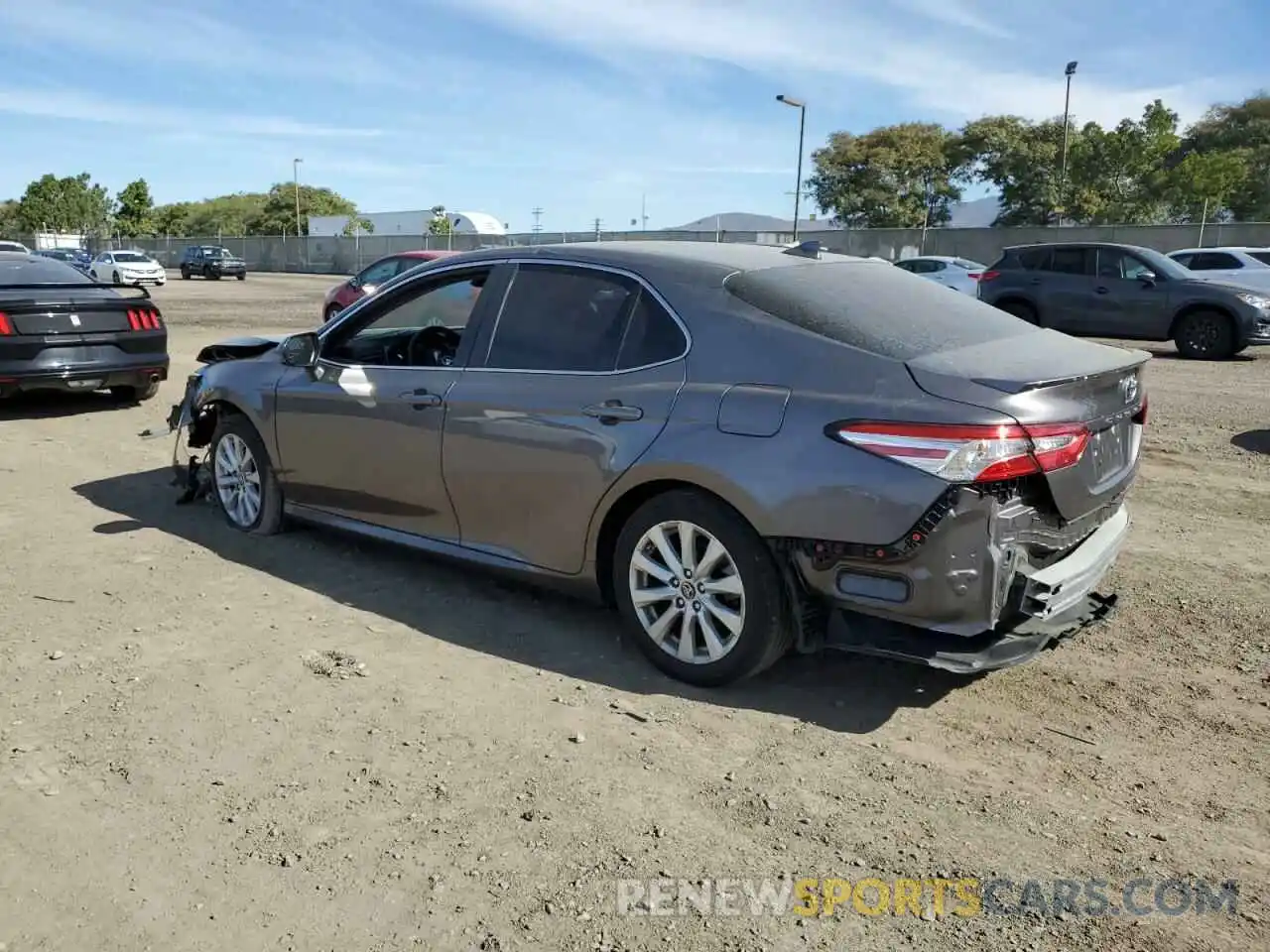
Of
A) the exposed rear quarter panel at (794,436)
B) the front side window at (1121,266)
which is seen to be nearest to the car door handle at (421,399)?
the exposed rear quarter panel at (794,436)

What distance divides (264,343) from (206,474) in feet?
2.96

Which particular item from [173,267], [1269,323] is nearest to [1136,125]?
[1269,323]

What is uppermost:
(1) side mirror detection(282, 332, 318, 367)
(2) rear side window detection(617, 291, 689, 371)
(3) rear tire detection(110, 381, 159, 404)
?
(2) rear side window detection(617, 291, 689, 371)

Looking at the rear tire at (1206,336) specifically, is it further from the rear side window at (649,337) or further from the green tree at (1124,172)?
the green tree at (1124,172)

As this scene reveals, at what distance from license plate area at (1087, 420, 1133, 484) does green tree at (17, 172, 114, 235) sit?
310 ft

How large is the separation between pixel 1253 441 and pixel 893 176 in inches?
2123

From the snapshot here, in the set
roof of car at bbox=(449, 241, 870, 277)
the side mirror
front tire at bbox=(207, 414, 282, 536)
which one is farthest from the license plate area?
front tire at bbox=(207, 414, 282, 536)

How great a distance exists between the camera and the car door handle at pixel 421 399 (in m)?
4.77

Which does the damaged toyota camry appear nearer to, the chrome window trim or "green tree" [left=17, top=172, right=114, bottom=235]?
the chrome window trim

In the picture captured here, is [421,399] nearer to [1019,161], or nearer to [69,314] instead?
[69,314]

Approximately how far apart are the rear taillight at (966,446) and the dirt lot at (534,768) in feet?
3.13

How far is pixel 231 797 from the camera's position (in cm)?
326

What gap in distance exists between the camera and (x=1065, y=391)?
3596mm

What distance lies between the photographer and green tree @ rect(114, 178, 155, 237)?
85.8m
